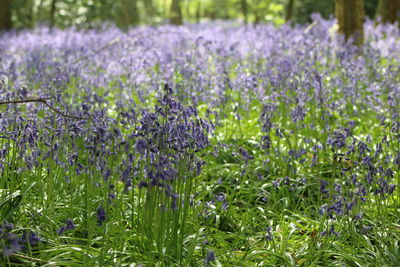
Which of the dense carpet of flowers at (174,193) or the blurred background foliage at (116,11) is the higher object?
the blurred background foliage at (116,11)

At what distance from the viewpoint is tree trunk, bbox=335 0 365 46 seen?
32.4ft

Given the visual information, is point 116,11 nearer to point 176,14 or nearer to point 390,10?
point 176,14

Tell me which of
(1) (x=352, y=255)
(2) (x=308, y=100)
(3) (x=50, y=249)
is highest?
(2) (x=308, y=100)

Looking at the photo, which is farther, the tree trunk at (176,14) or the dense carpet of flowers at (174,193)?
the tree trunk at (176,14)

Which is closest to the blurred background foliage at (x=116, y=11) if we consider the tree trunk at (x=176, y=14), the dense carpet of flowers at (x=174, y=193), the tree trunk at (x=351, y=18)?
the tree trunk at (x=176, y=14)

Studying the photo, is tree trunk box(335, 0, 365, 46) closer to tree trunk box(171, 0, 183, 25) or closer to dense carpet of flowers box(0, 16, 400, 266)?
dense carpet of flowers box(0, 16, 400, 266)

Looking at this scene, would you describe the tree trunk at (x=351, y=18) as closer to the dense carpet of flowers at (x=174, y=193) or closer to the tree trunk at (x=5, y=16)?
the dense carpet of flowers at (x=174, y=193)

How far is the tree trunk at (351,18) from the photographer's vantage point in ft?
32.4

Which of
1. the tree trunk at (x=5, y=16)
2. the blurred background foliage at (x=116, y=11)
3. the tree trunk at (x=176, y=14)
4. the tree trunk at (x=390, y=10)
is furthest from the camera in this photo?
the blurred background foliage at (x=116, y=11)

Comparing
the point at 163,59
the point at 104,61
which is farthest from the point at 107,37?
the point at 163,59

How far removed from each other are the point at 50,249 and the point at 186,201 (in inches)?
35.1

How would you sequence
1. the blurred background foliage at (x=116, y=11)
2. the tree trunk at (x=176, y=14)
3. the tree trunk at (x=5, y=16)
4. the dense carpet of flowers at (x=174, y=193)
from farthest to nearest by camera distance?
the blurred background foliage at (x=116, y=11), the tree trunk at (x=176, y=14), the tree trunk at (x=5, y=16), the dense carpet of flowers at (x=174, y=193)

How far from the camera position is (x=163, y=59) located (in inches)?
318

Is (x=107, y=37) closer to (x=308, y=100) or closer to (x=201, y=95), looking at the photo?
(x=201, y=95)
